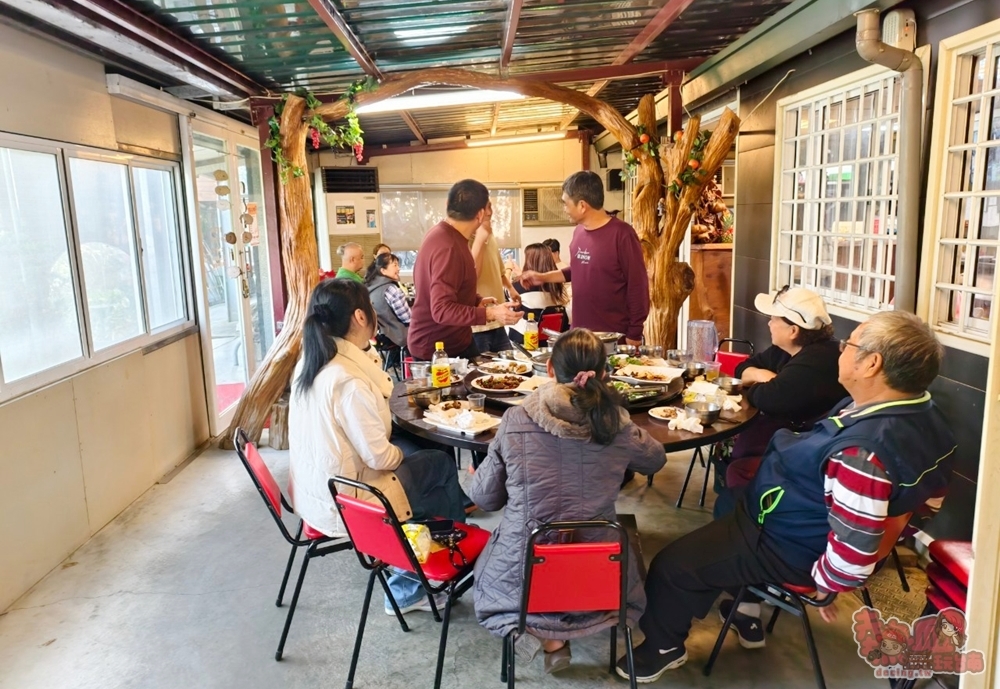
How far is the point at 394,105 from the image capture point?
18.1 ft

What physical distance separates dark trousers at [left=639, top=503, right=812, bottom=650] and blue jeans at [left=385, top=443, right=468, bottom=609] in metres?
0.91

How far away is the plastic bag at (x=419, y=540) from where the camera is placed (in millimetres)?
2199

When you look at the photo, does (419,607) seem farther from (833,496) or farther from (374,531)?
(833,496)

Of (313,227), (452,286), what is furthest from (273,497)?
(313,227)

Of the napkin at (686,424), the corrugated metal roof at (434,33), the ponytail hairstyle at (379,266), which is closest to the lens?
the napkin at (686,424)

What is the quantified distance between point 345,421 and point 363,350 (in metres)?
0.35

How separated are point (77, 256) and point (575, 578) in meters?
3.16

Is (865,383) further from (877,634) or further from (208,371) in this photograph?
(208,371)

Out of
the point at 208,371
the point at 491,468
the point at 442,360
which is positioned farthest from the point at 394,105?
the point at 491,468

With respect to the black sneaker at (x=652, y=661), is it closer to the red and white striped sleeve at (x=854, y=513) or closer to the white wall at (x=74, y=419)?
the red and white striped sleeve at (x=854, y=513)

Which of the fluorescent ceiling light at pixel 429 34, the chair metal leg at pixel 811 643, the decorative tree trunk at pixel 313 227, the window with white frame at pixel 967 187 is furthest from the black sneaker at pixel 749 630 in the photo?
the fluorescent ceiling light at pixel 429 34

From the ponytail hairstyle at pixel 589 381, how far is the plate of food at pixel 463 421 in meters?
0.51

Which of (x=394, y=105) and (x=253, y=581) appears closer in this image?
(x=253, y=581)

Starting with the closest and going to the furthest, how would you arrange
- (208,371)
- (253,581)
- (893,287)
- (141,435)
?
(253,581) < (893,287) < (141,435) < (208,371)
